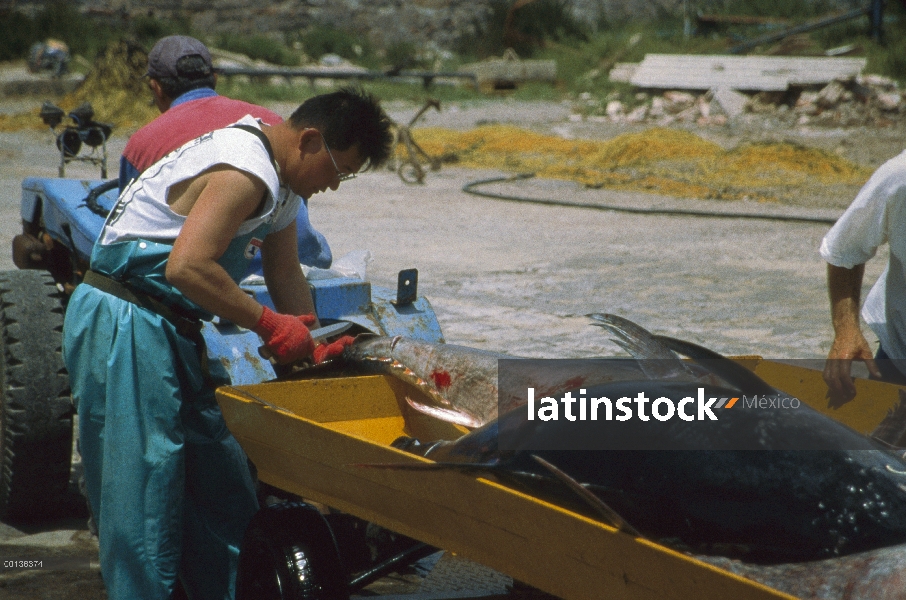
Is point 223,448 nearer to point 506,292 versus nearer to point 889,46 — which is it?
point 506,292

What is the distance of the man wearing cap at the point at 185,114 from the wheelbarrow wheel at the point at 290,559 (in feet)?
4.08

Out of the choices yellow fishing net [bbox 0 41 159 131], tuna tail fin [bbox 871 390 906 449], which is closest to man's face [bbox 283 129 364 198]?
tuna tail fin [bbox 871 390 906 449]

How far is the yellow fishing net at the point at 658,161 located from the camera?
12234mm

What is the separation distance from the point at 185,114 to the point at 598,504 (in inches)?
102

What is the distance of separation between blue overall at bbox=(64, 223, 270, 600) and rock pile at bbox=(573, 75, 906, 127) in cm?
1612

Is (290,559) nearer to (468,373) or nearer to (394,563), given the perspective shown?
(394,563)

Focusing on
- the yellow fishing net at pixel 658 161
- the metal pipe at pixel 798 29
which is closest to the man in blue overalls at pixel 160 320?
the yellow fishing net at pixel 658 161

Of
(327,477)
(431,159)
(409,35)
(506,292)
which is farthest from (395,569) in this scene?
(409,35)

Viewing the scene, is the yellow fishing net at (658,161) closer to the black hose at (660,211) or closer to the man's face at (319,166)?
the black hose at (660,211)

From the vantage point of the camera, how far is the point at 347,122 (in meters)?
2.39

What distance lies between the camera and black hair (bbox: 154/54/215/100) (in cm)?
397

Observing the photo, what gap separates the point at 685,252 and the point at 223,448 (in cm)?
626

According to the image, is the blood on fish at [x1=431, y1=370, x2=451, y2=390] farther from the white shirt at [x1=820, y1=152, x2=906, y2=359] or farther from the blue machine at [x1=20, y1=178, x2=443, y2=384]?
the white shirt at [x1=820, y1=152, x2=906, y2=359]

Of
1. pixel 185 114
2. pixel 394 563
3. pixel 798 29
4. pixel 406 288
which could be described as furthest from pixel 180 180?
pixel 798 29
